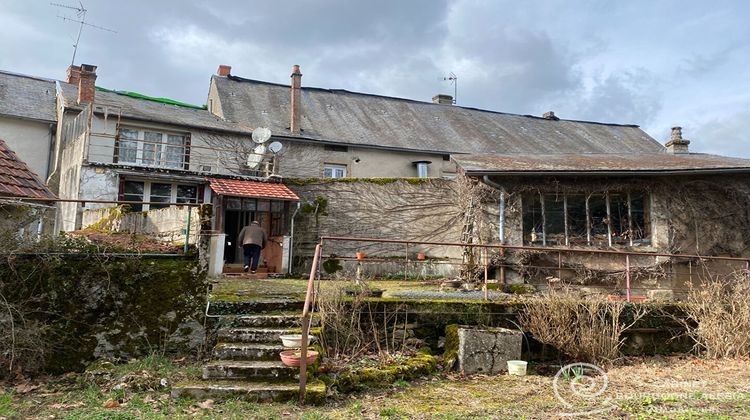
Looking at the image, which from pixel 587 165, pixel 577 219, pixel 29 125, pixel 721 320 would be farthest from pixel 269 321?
pixel 29 125

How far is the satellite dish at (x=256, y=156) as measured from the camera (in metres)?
19.1

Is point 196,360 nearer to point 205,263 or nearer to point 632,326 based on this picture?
point 205,263

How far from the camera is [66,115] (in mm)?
19312

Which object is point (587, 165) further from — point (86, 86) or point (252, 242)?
point (86, 86)

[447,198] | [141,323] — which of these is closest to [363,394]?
[141,323]

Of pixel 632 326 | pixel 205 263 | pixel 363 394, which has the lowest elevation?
pixel 363 394

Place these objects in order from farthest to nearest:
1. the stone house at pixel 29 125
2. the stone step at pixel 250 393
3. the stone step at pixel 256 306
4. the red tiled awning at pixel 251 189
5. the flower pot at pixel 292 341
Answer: the stone house at pixel 29 125 < the red tiled awning at pixel 251 189 < the stone step at pixel 256 306 < the flower pot at pixel 292 341 < the stone step at pixel 250 393

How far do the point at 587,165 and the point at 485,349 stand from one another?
7.79 metres

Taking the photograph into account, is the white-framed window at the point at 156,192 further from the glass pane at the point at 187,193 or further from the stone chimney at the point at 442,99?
the stone chimney at the point at 442,99

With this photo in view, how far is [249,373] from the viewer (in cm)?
605

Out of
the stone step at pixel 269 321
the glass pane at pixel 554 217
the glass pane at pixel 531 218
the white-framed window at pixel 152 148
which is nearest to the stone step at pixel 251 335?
the stone step at pixel 269 321

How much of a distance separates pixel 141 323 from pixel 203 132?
13.1 metres

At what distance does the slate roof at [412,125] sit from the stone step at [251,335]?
15001 millimetres

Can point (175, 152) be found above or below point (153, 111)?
below
